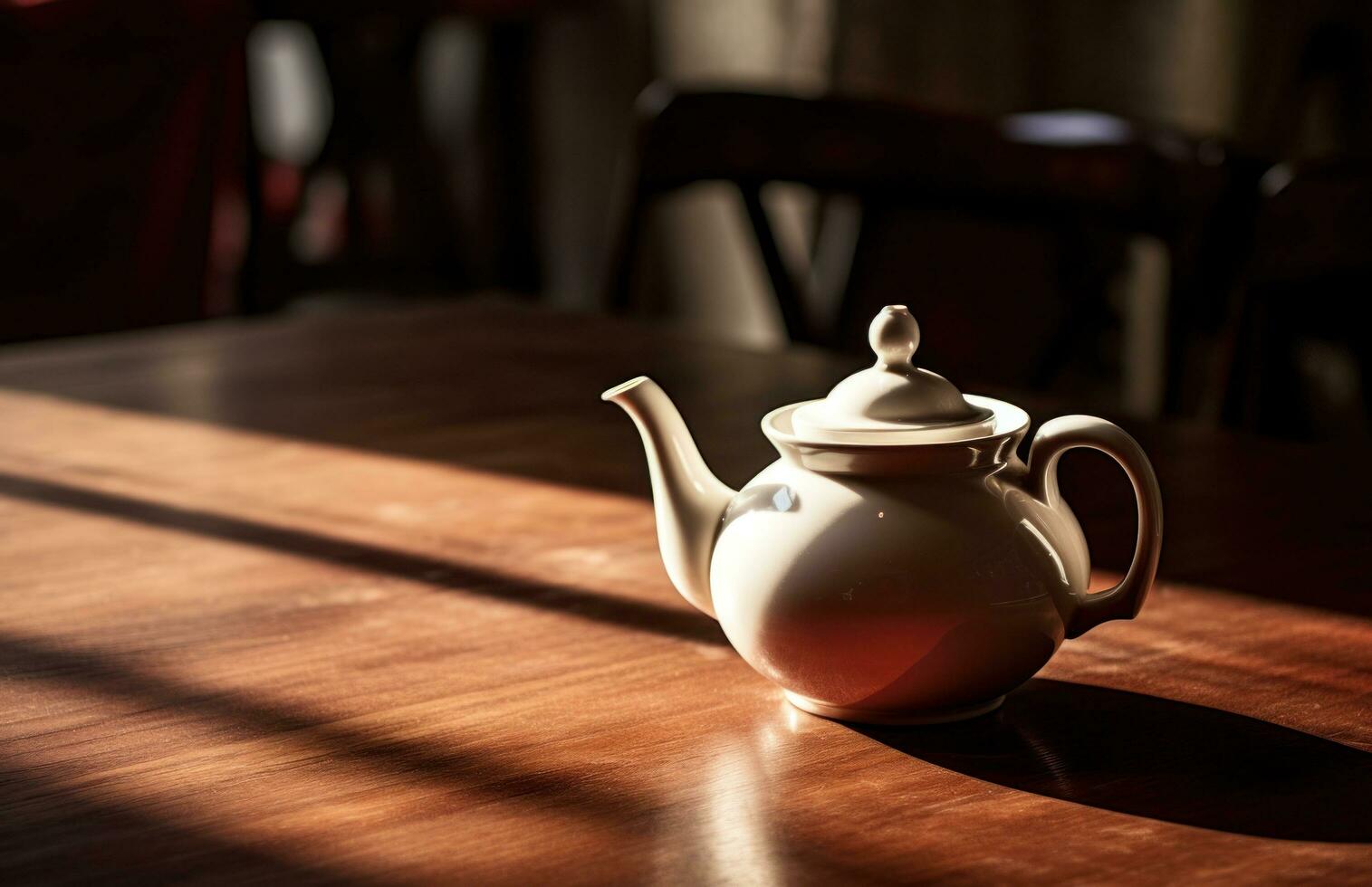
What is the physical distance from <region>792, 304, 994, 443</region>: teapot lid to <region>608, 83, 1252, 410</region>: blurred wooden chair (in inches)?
32.3

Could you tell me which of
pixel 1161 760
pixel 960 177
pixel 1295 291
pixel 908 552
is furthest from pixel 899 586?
pixel 960 177

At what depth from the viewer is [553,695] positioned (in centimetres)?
68

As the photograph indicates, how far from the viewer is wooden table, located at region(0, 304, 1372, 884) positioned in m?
0.54

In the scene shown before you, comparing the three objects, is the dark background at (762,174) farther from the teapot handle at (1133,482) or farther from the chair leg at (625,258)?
the teapot handle at (1133,482)

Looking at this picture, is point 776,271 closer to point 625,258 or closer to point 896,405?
point 625,258

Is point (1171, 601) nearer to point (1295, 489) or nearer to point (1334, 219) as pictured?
point (1295, 489)

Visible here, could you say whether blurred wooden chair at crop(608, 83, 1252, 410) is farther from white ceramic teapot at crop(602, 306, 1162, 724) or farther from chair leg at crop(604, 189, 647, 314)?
white ceramic teapot at crop(602, 306, 1162, 724)

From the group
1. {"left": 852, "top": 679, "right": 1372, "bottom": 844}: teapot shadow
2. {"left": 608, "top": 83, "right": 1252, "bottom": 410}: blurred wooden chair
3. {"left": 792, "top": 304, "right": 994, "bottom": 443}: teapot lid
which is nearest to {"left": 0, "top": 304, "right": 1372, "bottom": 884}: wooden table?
{"left": 852, "top": 679, "right": 1372, "bottom": 844}: teapot shadow

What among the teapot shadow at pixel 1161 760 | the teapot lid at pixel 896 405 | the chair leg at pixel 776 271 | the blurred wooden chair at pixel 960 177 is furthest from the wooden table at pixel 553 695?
the chair leg at pixel 776 271

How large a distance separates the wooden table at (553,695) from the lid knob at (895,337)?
14cm

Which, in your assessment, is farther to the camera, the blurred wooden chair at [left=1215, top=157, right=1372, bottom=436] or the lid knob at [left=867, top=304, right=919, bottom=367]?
the blurred wooden chair at [left=1215, top=157, right=1372, bottom=436]

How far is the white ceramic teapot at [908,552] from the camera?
586mm

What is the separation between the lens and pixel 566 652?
28.7 inches

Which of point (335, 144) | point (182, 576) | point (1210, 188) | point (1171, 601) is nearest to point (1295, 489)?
point (1171, 601)
